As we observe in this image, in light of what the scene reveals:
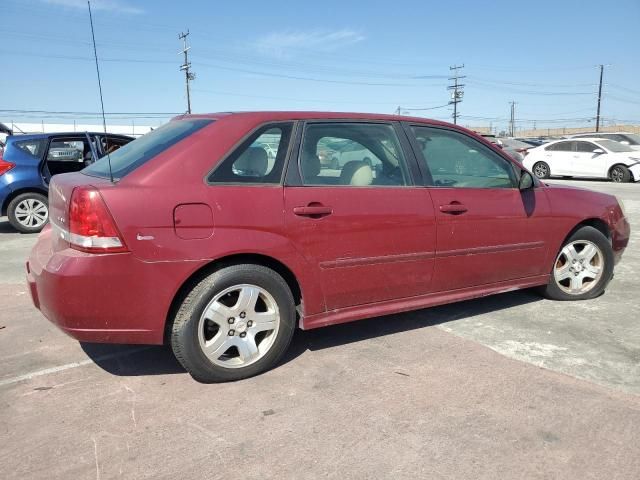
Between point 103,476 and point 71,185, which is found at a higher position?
point 71,185

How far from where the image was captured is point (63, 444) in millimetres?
2568

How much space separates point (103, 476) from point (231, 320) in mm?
1072

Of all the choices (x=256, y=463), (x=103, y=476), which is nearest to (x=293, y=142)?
(x=256, y=463)

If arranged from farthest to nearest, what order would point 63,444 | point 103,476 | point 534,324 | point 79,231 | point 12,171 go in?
point 12,171, point 534,324, point 79,231, point 63,444, point 103,476

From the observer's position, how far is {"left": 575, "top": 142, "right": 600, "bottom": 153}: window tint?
17.5m

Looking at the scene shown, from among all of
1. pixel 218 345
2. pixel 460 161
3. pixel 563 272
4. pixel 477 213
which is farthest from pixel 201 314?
pixel 563 272

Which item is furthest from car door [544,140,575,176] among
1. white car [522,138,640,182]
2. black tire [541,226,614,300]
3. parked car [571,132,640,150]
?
black tire [541,226,614,300]

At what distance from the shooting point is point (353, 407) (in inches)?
114

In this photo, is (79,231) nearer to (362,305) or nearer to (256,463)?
(256,463)

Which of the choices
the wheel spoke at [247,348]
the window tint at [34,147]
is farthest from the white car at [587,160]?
the wheel spoke at [247,348]

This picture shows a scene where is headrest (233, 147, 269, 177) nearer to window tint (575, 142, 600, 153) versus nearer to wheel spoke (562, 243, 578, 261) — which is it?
wheel spoke (562, 243, 578, 261)

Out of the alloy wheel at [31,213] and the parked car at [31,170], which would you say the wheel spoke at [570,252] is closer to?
the parked car at [31,170]

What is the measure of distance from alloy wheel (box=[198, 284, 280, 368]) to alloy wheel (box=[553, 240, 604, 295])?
2682mm

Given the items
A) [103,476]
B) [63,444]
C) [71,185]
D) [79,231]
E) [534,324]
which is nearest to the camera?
[103,476]
